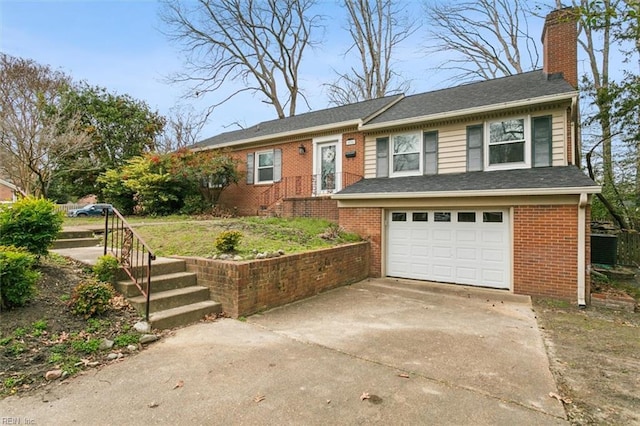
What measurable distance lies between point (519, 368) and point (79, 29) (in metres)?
11.4

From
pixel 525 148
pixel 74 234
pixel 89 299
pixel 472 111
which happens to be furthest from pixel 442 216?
pixel 74 234

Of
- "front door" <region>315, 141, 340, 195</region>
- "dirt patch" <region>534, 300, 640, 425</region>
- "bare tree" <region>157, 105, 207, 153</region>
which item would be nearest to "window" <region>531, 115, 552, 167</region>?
"dirt patch" <region>534, 300, 640, 425</region>

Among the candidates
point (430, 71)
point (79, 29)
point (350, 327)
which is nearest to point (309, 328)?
point (350, 327)

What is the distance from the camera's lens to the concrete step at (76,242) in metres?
6.77

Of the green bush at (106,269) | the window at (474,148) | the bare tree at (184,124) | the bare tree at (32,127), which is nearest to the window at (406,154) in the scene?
the window at (474,148)

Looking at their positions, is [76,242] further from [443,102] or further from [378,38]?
[378,38]

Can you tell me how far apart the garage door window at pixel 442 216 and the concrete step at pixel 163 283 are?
5.89 metres

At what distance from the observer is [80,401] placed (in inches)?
117

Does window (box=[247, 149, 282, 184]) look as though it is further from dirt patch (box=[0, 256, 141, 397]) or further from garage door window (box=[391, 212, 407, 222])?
dirt patch (box=[0, 256, 141, 397])

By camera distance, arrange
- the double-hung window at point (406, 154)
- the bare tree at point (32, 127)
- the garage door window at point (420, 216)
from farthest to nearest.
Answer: the bare tree at point (32, 127) < the double-hung window at point (406, 154) < the garage door window at point (420, 216)

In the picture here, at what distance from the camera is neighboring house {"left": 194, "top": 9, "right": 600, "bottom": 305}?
23.3 feet

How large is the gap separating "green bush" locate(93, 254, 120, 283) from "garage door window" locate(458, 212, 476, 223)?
732 centimetres

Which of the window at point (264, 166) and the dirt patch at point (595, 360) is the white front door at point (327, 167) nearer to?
the window at point (264, 166)

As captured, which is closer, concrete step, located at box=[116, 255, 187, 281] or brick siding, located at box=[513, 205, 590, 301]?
concrete step, located at box=[116, 255, 187, 281]
